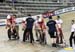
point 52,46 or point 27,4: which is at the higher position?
point 27,4

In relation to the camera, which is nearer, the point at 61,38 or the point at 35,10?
the point at 61,38

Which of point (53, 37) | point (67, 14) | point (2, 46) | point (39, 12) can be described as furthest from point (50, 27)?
point (39, 12)

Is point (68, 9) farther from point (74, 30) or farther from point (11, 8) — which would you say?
point (74, 30)

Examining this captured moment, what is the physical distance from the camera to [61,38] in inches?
736

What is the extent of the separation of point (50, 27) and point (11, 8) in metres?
18.3

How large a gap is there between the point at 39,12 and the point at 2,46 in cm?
1705

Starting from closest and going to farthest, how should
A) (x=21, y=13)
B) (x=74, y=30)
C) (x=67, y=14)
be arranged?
1. (x=74, y=30)
2. (x=67, y=14)
3. (x=21, y=13)

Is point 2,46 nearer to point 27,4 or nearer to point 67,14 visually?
point 67,14

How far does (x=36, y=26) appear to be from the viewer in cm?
1906

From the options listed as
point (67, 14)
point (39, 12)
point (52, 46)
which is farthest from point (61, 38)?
point (39, 12)

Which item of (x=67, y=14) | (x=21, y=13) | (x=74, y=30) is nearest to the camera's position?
(x=74, y=30)

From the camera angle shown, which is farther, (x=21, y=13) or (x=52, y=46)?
(x=21, y=13)

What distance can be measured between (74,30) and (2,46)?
414 cm

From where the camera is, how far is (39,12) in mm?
34969
